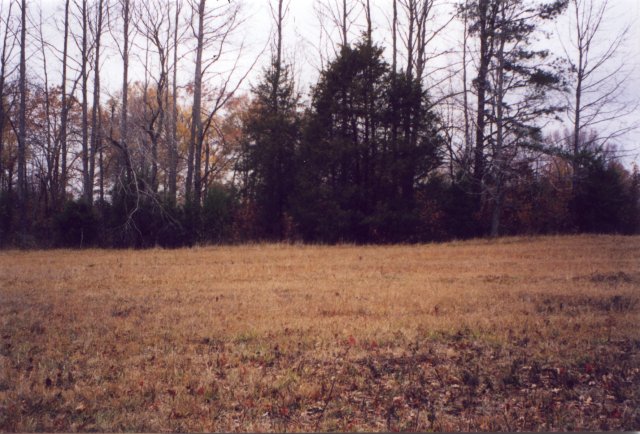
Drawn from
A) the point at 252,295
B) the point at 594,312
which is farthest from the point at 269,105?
the point at 594,312

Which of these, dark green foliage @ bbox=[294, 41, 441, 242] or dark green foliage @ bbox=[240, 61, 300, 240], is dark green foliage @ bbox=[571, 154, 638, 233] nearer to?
dark green foliage @ bbox=[294, 41, 441, 242]

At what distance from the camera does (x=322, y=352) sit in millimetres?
6488

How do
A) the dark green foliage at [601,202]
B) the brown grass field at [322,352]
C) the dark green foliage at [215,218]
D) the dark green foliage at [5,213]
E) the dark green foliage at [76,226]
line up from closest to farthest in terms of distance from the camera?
the brown grass field at [322,352] → the dark green foliage at [76,226] → the dark green foliage at [215,218] → the dark green foliage at [5,213] → the dark green foliage at [601,202]

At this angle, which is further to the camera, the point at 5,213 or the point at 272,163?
the point at 272,163

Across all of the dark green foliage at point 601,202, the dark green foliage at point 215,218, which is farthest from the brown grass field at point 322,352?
the dark green foliage at point 601,202

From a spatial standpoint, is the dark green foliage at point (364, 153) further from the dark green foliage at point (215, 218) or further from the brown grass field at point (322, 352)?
the brown grass field at point (322, 352)

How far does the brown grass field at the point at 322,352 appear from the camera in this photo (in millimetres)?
4742

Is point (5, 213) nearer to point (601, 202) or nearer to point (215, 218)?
point (215, 218)

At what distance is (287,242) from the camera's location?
23.4m

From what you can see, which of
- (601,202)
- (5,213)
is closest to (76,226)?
(5,213)

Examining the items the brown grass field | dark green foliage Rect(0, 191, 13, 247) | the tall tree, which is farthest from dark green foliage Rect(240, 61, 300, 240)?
the brown grass field

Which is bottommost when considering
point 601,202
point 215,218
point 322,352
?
point 322,352

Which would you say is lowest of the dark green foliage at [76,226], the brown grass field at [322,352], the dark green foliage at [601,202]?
the brown grass field at [322,352]

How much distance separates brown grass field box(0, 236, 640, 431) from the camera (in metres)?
4.74
